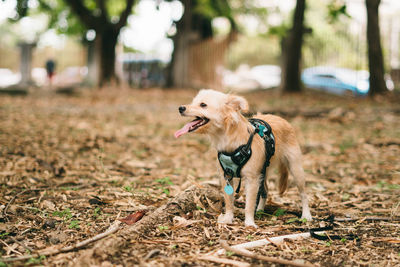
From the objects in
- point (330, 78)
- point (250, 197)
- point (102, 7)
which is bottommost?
point (250, 197)

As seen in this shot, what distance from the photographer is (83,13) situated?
20484mm

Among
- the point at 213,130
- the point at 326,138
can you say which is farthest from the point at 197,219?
the point at 326,138

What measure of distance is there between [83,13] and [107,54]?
283 centimetres

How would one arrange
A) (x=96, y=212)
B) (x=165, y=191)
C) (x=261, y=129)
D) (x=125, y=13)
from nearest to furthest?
1. (x=261, y=129)
2. (x=96, y=212)
3. (x=165, y=191)
4. (x=125, y=13)

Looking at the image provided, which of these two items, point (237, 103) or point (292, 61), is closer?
point (237, 103)

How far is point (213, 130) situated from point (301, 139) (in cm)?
484

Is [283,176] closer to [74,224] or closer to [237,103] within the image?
[237,103]

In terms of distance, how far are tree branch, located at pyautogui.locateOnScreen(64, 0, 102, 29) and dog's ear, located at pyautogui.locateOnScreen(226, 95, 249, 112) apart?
60.7 ft

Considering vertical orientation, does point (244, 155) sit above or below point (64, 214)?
above

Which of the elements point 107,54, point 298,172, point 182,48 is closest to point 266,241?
point 298,172

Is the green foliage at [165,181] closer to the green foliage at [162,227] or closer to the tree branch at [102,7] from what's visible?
the green foliage at [162,227]

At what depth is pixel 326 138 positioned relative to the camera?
328 inches

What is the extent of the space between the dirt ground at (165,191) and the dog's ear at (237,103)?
0.61m

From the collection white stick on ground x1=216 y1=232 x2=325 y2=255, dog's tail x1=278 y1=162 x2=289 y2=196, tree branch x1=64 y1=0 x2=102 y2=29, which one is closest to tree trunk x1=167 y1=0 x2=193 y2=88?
tree branch x1=64 y1=0 x2=102 y2=29
